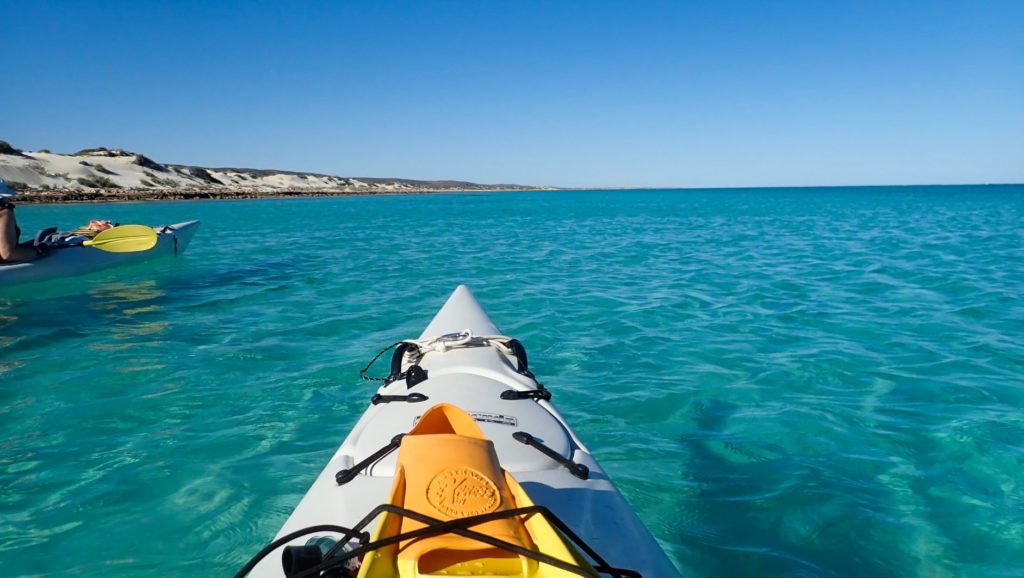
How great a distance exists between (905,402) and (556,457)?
4300 millimetres

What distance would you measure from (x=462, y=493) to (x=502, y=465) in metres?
0.68

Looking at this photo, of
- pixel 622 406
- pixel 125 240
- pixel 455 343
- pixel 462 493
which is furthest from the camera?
pixel 125 240

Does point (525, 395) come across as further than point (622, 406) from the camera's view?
No

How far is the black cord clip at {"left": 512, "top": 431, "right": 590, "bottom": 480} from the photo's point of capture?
239 centimetres

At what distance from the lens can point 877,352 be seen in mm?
6535

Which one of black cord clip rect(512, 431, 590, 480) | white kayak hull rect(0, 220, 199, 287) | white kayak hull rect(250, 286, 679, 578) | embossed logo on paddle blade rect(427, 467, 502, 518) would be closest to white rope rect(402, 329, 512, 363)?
white kayak hull rect(250, 286, 679, 578)

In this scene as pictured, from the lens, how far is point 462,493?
1.73 m

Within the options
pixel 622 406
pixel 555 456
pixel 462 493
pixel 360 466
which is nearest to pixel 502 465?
pixel 555 456

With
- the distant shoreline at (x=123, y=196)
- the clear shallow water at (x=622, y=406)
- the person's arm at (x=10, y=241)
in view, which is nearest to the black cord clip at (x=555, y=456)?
the clear shallow water at (x=622, y=406)

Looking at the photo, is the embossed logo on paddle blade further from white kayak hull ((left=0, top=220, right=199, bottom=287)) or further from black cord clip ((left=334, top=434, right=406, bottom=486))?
white kayak hull ((left=0, top=220, right=199, bottom=287))

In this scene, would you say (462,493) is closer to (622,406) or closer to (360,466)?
(360,466)

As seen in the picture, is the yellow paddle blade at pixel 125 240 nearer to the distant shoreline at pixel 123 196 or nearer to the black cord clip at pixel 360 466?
the black cord clip at pixel 360 466

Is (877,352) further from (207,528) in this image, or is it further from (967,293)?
(207,528)

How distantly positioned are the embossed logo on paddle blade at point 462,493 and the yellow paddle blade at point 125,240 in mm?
11070
